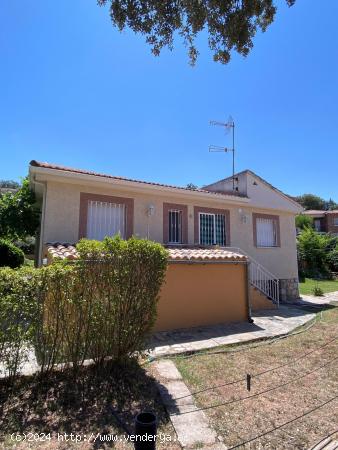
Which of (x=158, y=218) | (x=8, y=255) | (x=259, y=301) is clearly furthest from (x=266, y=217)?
(x=8, y=255)

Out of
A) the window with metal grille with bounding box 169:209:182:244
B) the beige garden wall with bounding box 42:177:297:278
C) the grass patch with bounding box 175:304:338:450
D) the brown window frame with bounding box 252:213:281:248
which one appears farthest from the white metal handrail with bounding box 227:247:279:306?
the grass patch with bounding box 175:304:338:450

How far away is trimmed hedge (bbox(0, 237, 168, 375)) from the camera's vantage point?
4750mm

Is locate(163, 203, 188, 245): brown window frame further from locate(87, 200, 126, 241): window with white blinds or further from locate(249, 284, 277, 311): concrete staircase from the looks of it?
locate(249, 284, 277, 311): concrete staircase

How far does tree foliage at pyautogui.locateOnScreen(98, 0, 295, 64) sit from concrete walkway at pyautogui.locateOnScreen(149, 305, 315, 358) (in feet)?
26.9

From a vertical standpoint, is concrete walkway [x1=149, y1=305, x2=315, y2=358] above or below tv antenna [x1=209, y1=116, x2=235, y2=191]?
below

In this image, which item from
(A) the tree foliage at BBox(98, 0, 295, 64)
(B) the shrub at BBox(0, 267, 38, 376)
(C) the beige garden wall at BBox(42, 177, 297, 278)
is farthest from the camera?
(C) the beige garden wall at BBox(42, 177, 297, 278)

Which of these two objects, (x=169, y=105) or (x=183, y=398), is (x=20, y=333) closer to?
→ (x=183, y=398)

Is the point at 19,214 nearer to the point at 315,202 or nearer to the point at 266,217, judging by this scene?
the point at 266,217

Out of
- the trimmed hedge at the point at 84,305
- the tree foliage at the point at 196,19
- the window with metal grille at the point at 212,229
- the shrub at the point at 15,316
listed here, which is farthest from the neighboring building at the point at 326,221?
the shrub at the point at 15,316

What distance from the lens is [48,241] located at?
419 inches

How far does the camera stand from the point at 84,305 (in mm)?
5359

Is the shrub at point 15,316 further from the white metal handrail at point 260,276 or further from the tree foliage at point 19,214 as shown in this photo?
the white metal handrail at point 260,276

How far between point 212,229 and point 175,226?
228 centimetres

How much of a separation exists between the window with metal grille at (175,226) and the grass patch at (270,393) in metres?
6.71
